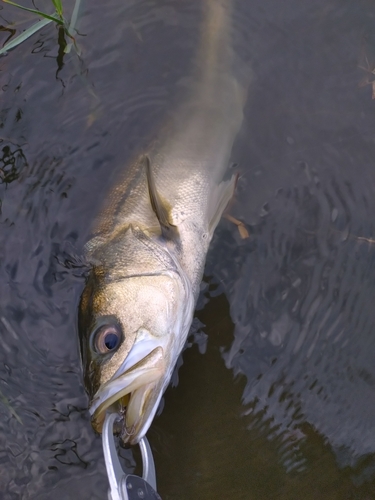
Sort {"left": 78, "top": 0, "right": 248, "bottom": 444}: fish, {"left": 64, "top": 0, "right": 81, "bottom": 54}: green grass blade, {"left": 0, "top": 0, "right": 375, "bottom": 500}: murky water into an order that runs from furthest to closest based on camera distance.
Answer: {"left": 64, "top": 0, "right": 81, "bottom": 54}: green grass blade → {"left": 0, "top": 0, "right": 375, "bottom": 500}: murky water → {"left": 78, "top": 0, "right": 248, "bottom": 444}: fish

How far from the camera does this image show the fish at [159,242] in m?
2.55

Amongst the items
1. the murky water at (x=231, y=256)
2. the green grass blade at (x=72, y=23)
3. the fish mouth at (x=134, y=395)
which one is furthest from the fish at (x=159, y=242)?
the green grass blade at (x=72, y=23)

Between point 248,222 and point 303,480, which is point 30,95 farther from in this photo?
point 303,480

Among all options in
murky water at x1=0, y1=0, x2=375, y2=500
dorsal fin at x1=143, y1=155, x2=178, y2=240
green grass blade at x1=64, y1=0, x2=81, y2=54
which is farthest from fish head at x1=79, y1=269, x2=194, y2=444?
green grass blade at x1=64, y1=0, x2=81, y2=54

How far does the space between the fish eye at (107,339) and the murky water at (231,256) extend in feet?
2.15

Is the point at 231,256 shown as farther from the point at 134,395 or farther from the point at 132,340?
the point at 134,395

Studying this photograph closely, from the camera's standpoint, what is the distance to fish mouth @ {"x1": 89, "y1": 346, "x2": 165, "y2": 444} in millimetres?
2453

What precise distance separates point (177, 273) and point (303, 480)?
4.33 ft

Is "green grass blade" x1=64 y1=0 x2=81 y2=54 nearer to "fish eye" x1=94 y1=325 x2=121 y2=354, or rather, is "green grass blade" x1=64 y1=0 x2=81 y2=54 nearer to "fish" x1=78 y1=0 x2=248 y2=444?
"fish" x1=78 y1=0 x2=248 y2=444

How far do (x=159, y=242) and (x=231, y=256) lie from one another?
65 cm

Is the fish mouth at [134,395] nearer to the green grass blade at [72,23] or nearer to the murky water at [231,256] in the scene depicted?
the murky water at [231,256]

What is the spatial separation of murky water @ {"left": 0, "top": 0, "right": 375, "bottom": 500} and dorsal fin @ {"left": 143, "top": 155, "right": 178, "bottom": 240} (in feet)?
1.68

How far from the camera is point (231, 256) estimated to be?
3.48 m

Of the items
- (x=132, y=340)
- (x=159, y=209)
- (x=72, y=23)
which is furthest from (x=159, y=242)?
(x=72, y=23)
